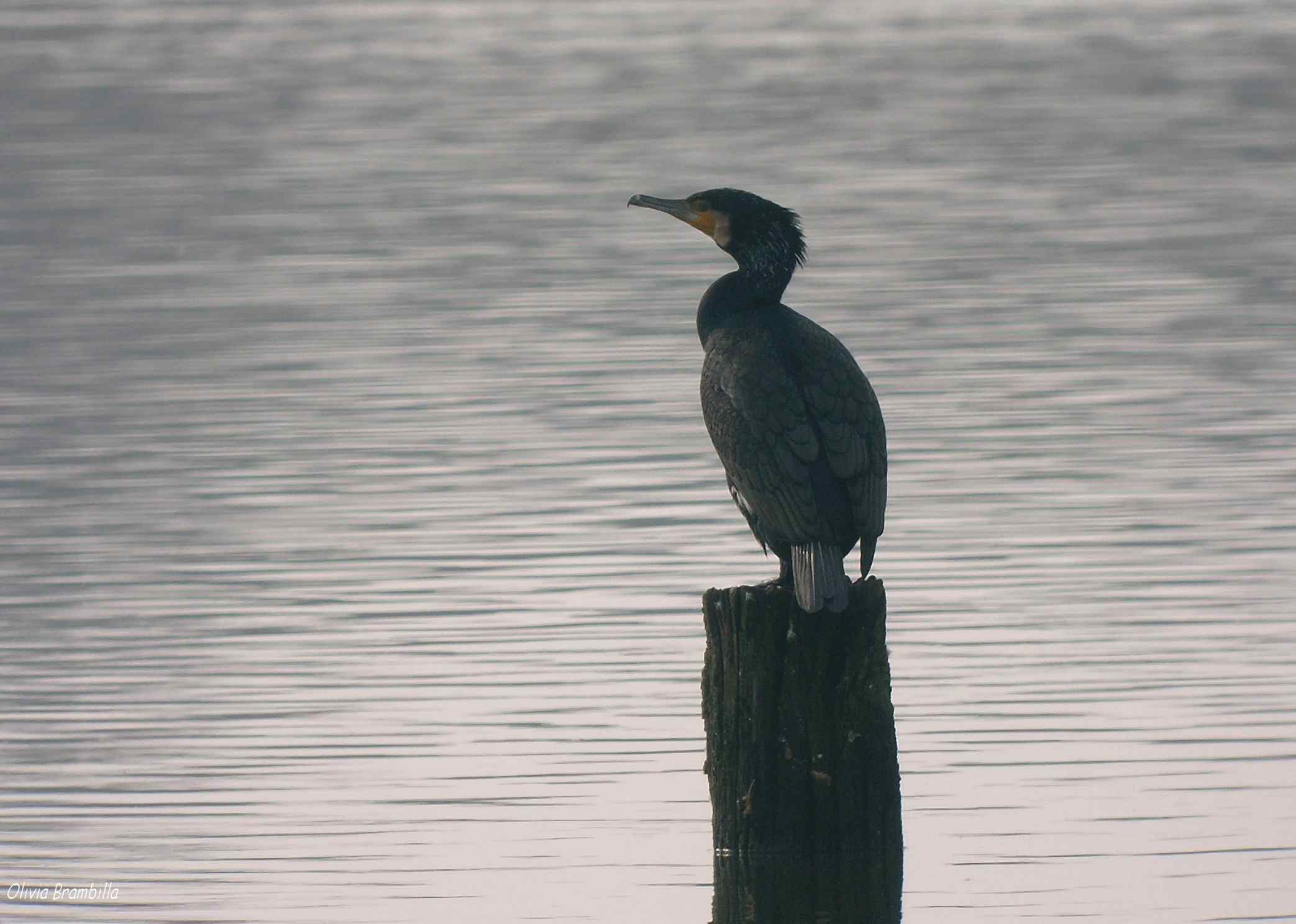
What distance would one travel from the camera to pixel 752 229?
802cm

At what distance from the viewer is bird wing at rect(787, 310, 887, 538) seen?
7.03 m

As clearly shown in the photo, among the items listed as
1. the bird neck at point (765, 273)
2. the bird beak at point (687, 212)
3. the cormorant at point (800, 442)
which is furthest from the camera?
the bird beak at point (687, 212)

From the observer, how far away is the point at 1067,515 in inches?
474

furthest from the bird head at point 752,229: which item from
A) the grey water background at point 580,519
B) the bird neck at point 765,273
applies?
the grey water background at point 580,519

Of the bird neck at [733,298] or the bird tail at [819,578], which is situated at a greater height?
the bird neck at [733,298]

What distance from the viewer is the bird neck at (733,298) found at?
26.0ft

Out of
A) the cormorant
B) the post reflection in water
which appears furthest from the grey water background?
the cormorant

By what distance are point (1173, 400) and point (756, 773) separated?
829 cm

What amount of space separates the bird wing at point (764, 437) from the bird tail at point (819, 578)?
4 cm

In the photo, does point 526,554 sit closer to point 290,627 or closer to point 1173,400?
point 290,627

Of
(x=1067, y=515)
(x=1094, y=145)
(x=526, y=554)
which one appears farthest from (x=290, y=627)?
(x=1094, y=145)

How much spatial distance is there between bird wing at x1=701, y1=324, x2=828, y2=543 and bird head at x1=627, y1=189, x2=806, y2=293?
0.49 meters

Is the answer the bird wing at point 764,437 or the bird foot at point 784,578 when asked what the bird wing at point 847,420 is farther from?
the bird foot at point 784,578

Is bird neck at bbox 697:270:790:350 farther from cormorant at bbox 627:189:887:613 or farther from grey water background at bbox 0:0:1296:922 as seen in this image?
grey water background at bbox 0:0:1296:922
